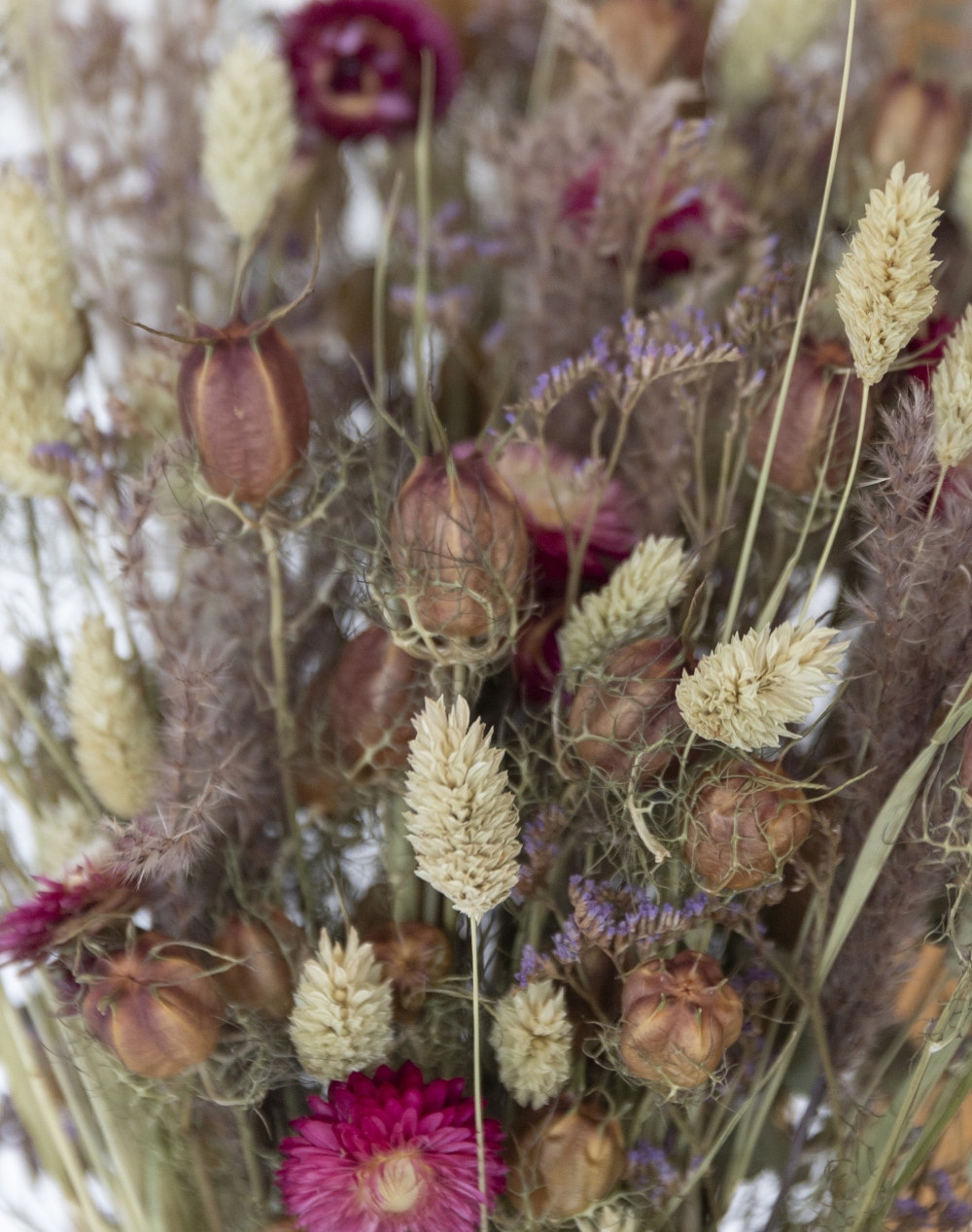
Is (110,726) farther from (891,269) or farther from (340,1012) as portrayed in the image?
(891,269)

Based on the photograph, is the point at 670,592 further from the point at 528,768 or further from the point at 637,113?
the point at 637,113

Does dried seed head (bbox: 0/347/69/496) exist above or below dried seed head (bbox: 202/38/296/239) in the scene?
below

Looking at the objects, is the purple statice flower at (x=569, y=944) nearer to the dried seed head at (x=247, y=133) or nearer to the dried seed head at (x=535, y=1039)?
the dried seed head at (x=535, y=1039)

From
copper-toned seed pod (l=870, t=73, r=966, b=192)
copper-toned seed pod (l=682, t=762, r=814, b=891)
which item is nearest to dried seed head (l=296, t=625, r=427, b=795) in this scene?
copper-toned seed pod (l=682, t=762, r=814, b=891)

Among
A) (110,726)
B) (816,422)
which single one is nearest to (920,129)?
(816,422)

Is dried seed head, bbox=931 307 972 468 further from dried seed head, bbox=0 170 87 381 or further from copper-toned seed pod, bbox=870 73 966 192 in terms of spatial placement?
dried seed head, bbox=0 170 87 381

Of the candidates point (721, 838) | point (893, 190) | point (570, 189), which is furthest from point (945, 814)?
point (570, 189)

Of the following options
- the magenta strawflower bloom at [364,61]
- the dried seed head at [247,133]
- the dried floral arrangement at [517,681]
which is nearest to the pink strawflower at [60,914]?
the dried floral arrangement at [517,681]
